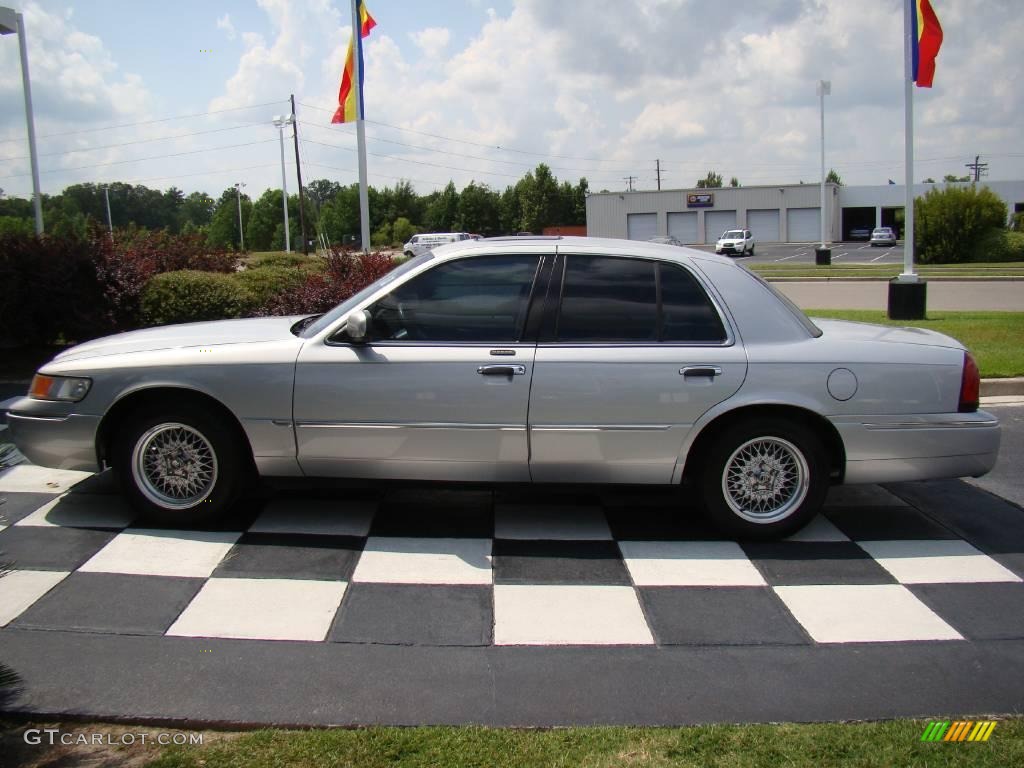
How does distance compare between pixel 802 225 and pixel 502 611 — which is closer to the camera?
pixel 502 611

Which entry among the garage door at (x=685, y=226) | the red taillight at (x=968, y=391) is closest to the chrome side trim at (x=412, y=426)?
the red taillight at (x=968, y=391)

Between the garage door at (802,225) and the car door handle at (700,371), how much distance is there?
74703 mm

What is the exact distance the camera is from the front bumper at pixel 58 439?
5.10 metres

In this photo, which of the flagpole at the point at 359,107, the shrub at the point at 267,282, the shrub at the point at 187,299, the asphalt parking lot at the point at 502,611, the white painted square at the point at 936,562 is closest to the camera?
the asphalt parking lot at the point at 502,611

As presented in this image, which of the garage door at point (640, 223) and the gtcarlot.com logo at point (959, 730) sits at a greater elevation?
the garage door at point (640, 223)

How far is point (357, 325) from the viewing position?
16.1 ft

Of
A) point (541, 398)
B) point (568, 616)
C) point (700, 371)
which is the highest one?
point (700, 371)

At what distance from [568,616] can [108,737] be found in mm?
1951

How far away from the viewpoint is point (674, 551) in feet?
16.5

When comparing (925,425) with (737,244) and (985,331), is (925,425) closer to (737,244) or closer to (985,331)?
(985,331)

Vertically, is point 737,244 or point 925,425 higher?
point 737,244

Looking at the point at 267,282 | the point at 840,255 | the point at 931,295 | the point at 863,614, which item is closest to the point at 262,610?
the point at 863,614

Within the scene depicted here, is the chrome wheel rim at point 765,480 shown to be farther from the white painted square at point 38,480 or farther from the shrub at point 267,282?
the shrub at point 267,282

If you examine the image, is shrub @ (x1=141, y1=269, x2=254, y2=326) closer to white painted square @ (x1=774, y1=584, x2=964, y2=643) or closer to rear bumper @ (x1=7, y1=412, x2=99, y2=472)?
rear bumper @ (x1=7, y1=412, x2=99, y2=472)
